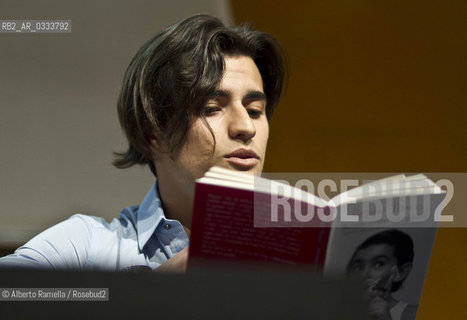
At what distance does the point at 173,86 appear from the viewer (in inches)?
55.1

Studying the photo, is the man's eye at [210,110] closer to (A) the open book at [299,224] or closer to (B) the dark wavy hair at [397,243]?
(A) the open book at [299,224]

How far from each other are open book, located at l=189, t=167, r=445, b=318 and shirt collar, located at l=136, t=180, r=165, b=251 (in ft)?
1.89

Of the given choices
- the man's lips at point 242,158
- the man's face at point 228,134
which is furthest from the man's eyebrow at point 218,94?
the man's lips at point 242,158

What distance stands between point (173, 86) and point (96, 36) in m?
0.72

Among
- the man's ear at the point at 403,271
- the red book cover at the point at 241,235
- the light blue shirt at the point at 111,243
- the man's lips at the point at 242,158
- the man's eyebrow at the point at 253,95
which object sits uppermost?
the man's eyebrow at the point at 253,95

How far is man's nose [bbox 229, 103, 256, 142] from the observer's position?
133cm

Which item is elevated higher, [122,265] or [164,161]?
[164,161]

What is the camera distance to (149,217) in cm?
146

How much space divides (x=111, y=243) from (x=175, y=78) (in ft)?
1.43

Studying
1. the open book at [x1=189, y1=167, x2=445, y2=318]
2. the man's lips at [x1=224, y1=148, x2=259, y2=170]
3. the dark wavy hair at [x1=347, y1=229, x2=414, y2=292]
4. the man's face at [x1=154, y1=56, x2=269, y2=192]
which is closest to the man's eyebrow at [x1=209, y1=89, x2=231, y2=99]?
the man's face at [x1=154, y1=56, x2=269, y2=192]

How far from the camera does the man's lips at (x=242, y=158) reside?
132 centimetres

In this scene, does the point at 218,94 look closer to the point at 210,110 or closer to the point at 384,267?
the point at 210,110
